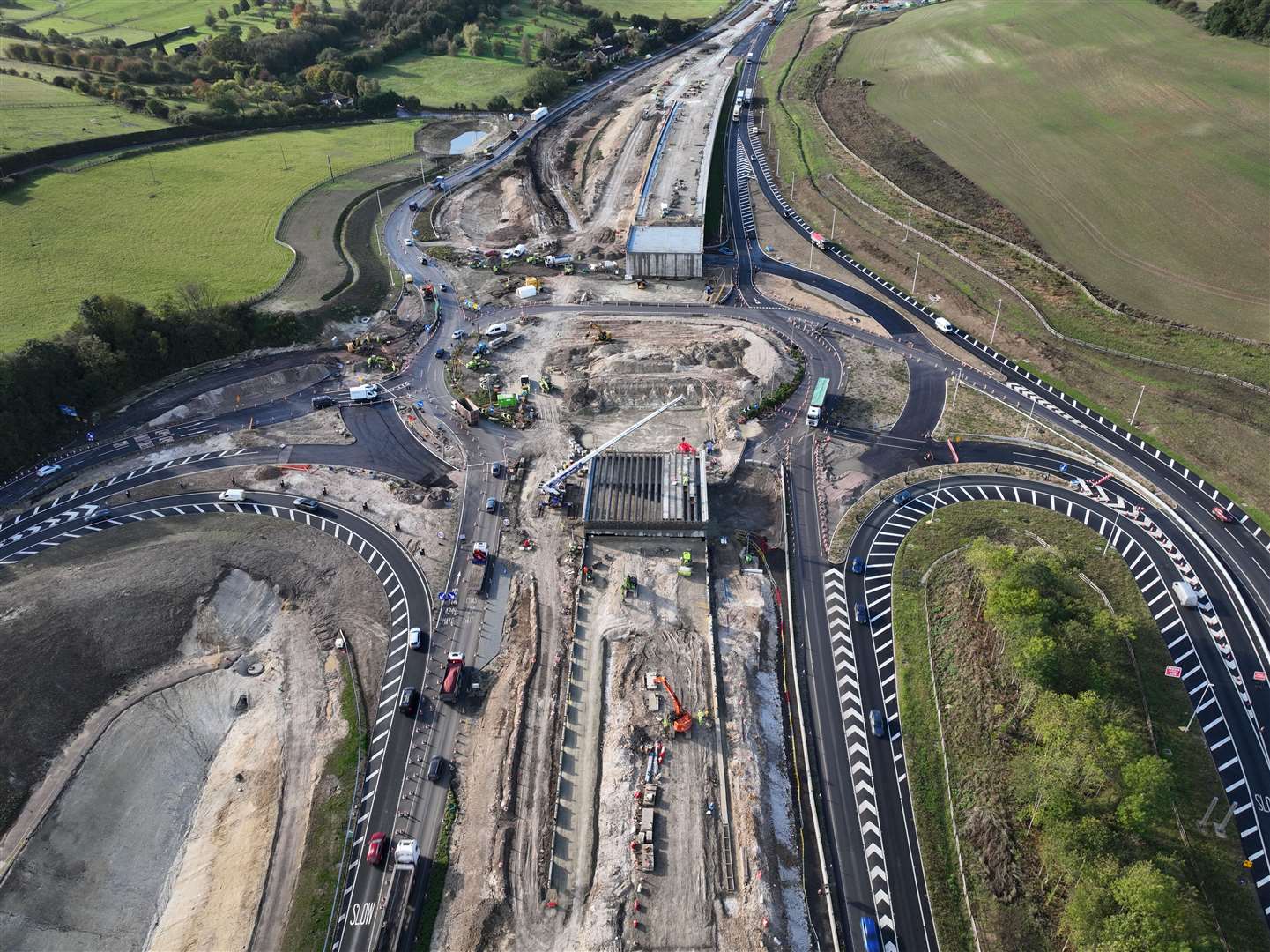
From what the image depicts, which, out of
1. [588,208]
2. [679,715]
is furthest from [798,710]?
[588,208]

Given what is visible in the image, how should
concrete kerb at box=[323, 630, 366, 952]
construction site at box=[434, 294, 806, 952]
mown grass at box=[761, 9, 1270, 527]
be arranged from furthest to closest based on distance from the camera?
mown grass at box=[761, 9, 1270, 527] < concrete kerb at box=[323, 630, 366, 952] < construction site at box=[434, 294, 806, 952]

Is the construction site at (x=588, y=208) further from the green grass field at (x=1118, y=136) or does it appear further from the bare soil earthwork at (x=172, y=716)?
the bare soil earthwork at (x=172, y=716)

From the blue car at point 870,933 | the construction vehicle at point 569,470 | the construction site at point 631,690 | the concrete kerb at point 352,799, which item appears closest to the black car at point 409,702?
the concrete kerb at point 352,799

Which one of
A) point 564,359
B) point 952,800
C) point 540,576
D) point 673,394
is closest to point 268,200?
point 564,359

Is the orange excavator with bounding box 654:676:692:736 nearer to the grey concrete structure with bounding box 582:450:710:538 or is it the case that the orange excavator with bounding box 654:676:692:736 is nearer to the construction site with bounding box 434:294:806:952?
the construction site with bounding box 434:294:806:952

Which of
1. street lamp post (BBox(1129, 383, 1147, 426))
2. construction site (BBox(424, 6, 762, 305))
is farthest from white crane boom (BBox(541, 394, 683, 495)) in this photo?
street lamp post (BBox(1129, 383, 1147, 426))

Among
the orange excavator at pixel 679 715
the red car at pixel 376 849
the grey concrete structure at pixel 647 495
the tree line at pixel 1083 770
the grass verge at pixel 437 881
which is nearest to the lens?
the tree line at pixel 1083 770
